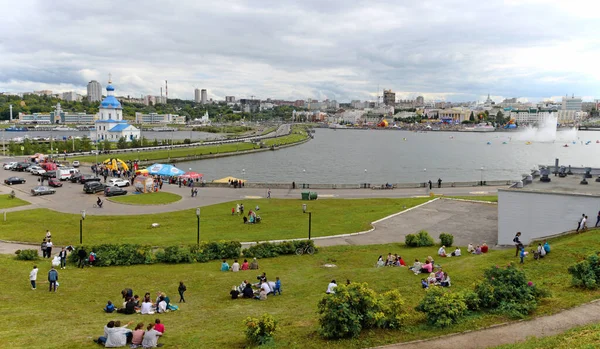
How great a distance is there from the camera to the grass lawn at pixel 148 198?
32.5 metres

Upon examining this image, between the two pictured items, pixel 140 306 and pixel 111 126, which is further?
pixel 111 126

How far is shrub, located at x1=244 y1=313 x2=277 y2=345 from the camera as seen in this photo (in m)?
9.05

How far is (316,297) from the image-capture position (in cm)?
1340

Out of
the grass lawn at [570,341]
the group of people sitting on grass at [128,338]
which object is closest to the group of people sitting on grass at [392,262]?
the grass lawn at [570,341]

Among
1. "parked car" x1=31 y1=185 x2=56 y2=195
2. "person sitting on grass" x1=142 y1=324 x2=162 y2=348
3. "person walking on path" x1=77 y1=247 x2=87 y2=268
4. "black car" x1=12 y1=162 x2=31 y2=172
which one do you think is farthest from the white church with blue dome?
"person sitting on grass" x1=142 y1=324 x2=162 y2=348

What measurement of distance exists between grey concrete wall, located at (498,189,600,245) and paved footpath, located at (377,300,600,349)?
37.9ft

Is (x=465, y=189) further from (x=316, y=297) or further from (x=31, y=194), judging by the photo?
(x=31, y=194)

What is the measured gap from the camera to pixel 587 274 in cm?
1175

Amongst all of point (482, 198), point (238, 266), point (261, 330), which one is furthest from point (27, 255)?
point (482, 198)

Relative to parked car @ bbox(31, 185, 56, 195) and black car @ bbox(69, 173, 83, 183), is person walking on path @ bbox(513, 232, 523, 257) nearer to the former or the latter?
parked car @ bbox(31, 185, 56, 195)

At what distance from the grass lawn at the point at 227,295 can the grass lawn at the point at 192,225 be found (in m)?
4.49

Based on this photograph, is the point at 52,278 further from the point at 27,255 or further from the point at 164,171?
the point at 164,171

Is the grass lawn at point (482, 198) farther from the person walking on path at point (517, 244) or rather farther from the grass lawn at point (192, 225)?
the person walking on path at point (517, 244)

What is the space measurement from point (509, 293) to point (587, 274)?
2851mm
